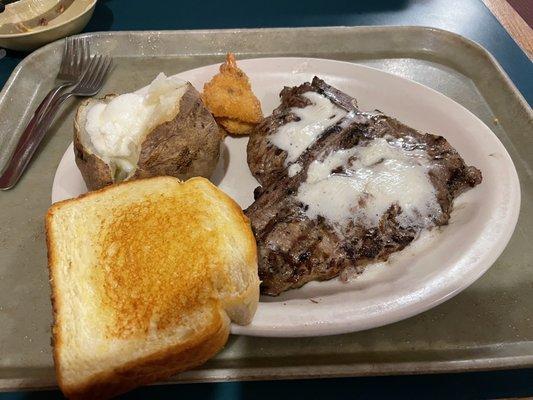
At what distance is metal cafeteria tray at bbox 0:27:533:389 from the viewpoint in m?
1.46

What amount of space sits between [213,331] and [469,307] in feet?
3.22

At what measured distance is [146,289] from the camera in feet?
4.41

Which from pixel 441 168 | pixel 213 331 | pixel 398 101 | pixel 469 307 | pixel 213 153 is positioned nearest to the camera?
pixel 213 331

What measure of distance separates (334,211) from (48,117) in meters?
1.68

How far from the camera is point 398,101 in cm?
216

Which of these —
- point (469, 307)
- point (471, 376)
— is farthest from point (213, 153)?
point (471, 376)

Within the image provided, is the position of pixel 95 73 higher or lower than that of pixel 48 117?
higher

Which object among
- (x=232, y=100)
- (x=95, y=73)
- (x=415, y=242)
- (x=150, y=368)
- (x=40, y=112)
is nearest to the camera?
(x=150, y=368)

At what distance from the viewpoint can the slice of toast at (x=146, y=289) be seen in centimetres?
129

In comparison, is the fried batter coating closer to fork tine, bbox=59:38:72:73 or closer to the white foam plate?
the white foam plate

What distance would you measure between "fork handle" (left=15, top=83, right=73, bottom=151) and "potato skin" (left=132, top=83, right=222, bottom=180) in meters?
0.89

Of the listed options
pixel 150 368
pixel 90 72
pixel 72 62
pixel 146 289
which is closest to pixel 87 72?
pixel 90 72

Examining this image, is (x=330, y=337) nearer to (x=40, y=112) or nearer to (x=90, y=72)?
(x=40, y=112)

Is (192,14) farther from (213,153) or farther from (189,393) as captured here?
(189,393)
